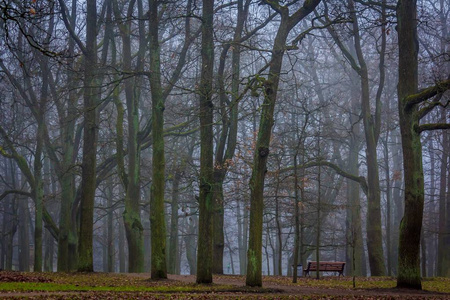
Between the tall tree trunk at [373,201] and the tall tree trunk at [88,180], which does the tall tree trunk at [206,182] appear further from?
the tall tree trunk at [373,201]

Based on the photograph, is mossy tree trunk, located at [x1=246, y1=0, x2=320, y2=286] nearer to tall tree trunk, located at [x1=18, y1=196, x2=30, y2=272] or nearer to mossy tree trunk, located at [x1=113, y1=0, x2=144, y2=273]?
mossy tree trunk, located at [x1=113, y1=0, x2=144, y2=273]

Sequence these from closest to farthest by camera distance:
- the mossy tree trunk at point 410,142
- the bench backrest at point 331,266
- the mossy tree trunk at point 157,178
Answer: the mossy tree trunk at point 410,142 < the mossy tree trunk at point 157,178 < the bench backrest at point 331,266

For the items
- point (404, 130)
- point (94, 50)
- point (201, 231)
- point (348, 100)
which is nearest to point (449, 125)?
point (404, 130)

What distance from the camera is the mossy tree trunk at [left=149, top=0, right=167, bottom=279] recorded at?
1727 cm

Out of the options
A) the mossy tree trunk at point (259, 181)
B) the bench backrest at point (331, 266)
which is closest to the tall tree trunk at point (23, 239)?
the bench backrest at point (331, 266)

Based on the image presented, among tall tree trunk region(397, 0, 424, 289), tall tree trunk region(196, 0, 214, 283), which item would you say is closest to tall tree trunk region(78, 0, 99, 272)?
tall tree trunk region(196, 0, 214, 283)

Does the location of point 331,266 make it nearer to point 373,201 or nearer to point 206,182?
point 373,201

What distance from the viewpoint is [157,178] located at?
1761 centimetres

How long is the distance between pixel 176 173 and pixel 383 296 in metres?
15.2

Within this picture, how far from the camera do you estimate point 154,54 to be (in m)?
18.3

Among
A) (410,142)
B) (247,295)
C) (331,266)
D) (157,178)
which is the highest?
(410,142)

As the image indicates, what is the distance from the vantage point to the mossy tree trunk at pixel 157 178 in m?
17.3

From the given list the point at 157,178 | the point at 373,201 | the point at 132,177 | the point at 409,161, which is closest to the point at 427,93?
the point at 409,161

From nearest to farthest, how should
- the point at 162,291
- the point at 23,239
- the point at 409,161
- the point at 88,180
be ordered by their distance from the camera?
the point at 162,291 → the point at 409,161 → the point at 88,180 → the point at 23,239
